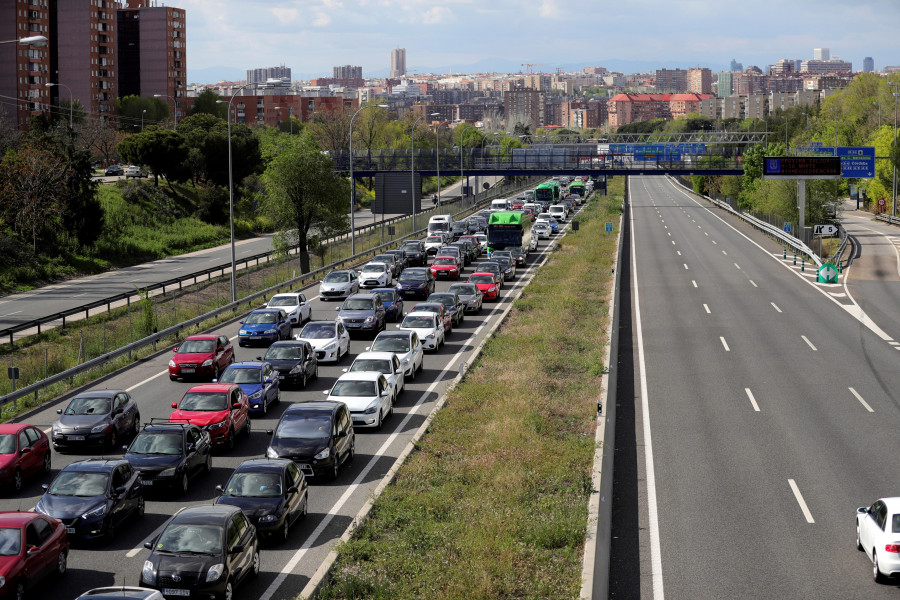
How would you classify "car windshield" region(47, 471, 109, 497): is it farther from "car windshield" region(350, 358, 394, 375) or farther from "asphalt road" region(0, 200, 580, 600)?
"car windshield" region(350, 358, 394, 375)

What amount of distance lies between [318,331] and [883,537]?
2182 centimetres

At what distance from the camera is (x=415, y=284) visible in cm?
4772

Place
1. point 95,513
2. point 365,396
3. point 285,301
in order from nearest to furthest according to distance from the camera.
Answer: point 95,513, point 365,396, point 285,301

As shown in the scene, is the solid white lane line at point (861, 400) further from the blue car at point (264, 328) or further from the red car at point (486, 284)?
the red car at point (486, 284)

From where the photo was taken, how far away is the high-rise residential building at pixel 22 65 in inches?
5231

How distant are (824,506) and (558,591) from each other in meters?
6.77

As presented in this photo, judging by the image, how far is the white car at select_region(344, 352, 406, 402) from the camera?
1121 inches

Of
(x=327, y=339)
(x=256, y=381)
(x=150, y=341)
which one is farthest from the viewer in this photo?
(x=150, y=341)

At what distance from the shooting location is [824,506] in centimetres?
1920

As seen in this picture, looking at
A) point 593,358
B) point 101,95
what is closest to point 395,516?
point 593,358

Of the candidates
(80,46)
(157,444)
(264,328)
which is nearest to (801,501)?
(157,444)

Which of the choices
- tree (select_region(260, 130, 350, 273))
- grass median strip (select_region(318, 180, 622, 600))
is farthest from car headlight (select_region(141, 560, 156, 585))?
tree (select_region(260, 130, 350, 273))

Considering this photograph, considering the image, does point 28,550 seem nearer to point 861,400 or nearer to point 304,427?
point 304,427

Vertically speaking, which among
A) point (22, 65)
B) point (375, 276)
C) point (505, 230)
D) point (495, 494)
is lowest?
point (495, 494)
